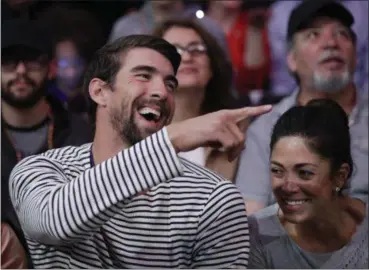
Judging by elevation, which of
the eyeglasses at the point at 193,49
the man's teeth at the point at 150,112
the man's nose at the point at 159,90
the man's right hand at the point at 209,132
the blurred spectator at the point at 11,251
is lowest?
the blurred spectator at the point at 11,251

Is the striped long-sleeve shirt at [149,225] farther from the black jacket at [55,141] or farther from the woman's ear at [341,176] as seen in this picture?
the woman's ear at [341,176]

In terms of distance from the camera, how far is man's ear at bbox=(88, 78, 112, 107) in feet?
5.11

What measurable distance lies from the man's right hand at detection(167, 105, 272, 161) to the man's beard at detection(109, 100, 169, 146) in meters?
0.17

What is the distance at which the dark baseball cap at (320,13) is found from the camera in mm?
1723

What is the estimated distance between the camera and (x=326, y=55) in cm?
171

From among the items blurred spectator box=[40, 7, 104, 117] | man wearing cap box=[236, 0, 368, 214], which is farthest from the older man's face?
blurred spectator box=[40, 7, 104, 117]

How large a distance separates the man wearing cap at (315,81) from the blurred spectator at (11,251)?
17.2 inches

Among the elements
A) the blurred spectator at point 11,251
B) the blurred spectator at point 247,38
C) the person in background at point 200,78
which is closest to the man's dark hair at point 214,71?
the person in background at point 200,78

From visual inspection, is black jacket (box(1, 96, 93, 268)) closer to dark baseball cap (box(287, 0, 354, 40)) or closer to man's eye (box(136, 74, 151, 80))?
man's eye (box(136, 74, 151, 80))

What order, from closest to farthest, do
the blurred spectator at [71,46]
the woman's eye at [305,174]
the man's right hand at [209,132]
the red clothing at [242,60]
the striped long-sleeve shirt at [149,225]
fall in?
the man's right hand at [209,132] → the striped long-sleeve shirt at [149,225] → the woman's eye at [305,174] → the blurred spectator at [71,46] → the red clothing at [242,60]

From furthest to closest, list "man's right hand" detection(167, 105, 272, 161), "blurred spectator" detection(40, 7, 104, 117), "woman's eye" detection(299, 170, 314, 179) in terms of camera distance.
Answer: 1. "blurred spectator" detection(40, 7, 104, 117)
2. "woman's eye" detection(299, 170, 314, 179)
3. "man's right hand" detection(167, 105, 272, 161)

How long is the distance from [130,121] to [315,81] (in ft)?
1.33

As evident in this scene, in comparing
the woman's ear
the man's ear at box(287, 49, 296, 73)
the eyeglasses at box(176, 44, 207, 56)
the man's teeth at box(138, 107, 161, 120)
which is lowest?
the woman's ear

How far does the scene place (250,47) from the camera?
1.89 m
